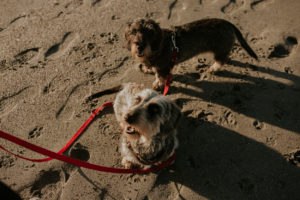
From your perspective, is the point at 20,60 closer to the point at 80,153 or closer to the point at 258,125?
the point at 80,153

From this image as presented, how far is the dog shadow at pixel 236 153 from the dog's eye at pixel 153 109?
1.51m

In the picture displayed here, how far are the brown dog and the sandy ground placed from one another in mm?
660

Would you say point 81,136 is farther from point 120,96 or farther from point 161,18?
point 161,18

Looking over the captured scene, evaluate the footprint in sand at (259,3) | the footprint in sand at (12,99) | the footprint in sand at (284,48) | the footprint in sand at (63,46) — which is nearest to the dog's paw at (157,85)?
the footprint in sand at (63,46)

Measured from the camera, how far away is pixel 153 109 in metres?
2.52

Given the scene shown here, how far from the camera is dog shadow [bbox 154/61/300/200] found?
3.33 metres

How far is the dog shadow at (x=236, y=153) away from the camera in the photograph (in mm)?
3330

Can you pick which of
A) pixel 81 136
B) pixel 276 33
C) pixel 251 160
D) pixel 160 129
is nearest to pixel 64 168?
pixel 81 136

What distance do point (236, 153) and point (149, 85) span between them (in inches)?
91.7

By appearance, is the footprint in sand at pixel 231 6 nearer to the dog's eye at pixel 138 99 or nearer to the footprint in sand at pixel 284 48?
the footprint in sand at pixel 284 48

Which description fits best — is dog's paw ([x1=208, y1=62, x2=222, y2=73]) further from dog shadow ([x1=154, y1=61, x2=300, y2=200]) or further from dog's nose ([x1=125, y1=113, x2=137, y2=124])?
dog's nose ([x1=125, y1=113, x2=137, y2=124])

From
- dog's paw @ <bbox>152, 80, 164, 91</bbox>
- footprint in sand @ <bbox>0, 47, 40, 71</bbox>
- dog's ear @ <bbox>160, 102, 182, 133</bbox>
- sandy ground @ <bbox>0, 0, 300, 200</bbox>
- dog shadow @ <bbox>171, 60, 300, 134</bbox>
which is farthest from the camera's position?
footprint in sand @ <bbox>0, 47, 40, 71</bbox>

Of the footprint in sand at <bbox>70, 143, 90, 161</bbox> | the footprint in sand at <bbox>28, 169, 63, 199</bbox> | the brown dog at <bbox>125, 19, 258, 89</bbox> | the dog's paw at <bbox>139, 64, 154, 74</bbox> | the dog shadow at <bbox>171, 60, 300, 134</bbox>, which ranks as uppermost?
the brown dog at <bbox>125, 19, 258, 89</bbox>

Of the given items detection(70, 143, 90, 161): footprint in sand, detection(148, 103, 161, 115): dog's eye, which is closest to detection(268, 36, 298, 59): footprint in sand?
detection(148, 103, 161, 115): dog's eye
